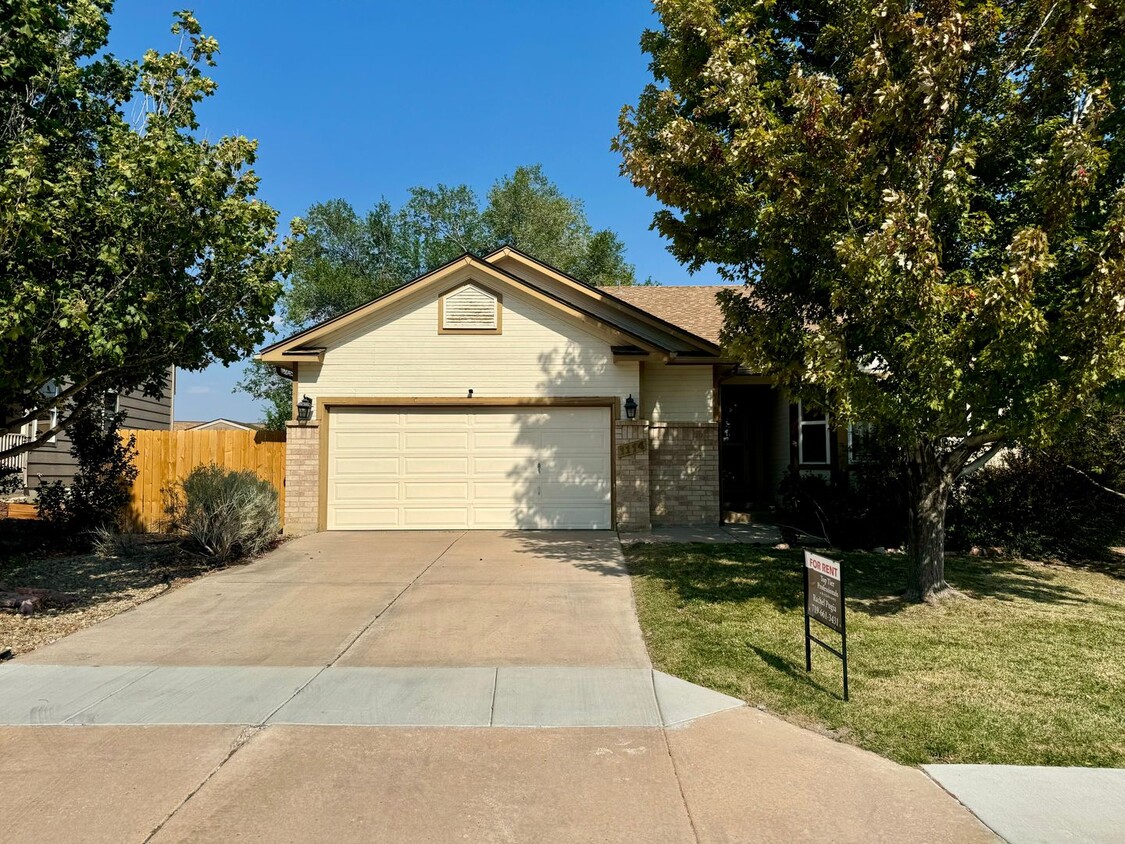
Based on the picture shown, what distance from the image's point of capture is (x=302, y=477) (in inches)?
524

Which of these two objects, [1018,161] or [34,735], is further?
[1018,161]

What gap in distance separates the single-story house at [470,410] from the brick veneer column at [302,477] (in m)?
0.03

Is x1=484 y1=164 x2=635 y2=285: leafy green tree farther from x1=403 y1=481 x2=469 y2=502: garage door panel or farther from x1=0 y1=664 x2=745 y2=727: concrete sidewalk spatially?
x1=0 y1=664 x2=745 y2=727: concrete sidewalk

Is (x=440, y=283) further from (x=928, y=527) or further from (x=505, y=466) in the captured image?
(x=928, y=527)

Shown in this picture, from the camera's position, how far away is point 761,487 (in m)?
18.0

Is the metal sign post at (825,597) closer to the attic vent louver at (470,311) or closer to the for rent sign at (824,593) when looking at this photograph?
the for rent sign at (824,593)

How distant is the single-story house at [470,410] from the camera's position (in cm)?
1342

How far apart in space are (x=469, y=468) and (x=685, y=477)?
4177 mm

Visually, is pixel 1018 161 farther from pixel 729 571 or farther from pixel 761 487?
pixel 761 487

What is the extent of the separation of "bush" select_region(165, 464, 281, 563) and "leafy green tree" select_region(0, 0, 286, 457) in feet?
8.41

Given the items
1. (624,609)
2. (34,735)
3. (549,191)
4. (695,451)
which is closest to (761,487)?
(695,451)

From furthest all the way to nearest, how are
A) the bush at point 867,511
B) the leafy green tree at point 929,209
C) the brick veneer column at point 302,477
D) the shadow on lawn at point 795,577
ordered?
1. the brick veneer column at point 302,477
2. the bush at point 867,511
3. the shadow on lawn at point 795,577
4. the leafy green tree at point 929,209

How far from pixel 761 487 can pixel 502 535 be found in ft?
25.9

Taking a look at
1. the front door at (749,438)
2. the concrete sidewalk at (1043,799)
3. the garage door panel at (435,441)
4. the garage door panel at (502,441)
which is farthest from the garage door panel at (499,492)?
the concrete sidewalk at (1043,799)
